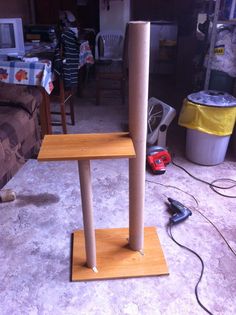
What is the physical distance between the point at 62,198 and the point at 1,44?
5.36 ft

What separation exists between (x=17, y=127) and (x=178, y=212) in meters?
1.21

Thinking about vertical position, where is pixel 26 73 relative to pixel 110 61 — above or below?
above

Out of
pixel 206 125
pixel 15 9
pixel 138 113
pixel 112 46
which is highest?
pixel 15 9

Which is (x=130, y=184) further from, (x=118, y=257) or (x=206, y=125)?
(x=206, y=125)

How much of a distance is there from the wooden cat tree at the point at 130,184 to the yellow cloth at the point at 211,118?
0.92 m

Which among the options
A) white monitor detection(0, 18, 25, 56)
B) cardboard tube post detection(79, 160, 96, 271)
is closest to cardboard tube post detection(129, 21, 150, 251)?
cardboard tube post detection(79, 160, 96, 271)

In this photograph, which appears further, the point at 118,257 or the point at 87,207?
the point at 118,257

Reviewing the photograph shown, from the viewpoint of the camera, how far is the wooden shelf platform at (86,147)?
1.11 meters

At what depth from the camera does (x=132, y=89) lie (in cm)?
119

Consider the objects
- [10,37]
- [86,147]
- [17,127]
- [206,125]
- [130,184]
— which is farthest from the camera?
[10,37]

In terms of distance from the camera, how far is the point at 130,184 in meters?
1.36

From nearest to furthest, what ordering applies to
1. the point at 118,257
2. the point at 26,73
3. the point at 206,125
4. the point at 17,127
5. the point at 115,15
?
the point at 118,257 → the point at 17,127 → the point at 206,125 → the point at 26,73 → the point at 115,15

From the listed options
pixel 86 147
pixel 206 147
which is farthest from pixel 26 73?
pixel 206 147

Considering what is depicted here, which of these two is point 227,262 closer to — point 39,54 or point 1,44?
point 39,54
